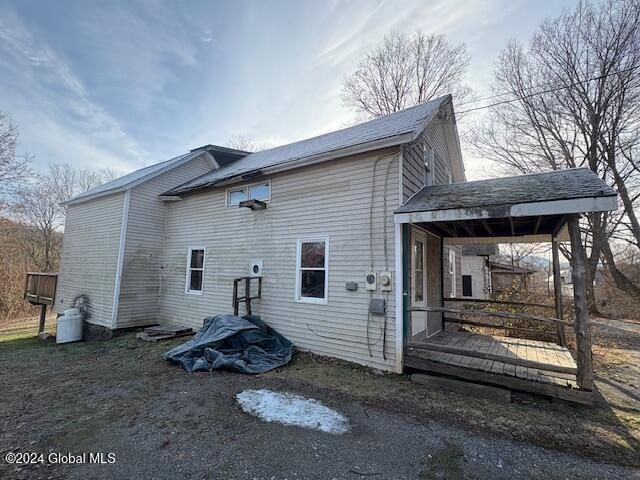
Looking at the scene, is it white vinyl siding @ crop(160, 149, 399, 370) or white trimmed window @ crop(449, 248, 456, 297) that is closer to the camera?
white vinyl siding @ crop(160, 149, 399, 370)

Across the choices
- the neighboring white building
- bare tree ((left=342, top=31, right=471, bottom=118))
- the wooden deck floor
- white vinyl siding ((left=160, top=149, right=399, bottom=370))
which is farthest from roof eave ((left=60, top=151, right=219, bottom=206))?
the neighboring white building

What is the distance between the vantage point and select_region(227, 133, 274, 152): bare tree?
960 inches

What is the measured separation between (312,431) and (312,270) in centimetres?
333

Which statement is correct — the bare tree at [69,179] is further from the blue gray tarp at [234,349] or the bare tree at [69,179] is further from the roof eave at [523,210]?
the roof eave at [523,210]

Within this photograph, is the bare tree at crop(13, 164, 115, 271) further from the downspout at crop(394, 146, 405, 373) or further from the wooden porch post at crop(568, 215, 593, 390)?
the wooden porch post at crop(568, 215, 593, 390)

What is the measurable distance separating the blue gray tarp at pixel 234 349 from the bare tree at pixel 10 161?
17.5 metres

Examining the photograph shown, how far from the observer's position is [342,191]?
20.1 ft

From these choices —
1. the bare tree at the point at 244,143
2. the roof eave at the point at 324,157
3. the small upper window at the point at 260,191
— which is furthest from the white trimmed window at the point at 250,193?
the bare tree at the point at 244,143

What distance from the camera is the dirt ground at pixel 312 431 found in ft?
9.13

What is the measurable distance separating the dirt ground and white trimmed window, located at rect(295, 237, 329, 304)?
142 centimetres

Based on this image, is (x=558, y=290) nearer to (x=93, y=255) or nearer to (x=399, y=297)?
(x=399, y=297)

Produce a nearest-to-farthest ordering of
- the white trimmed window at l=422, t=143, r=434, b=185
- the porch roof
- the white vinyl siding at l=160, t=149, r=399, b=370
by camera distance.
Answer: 1. the porch roof
2. the white vinyl siding at l=160, t=149, r=399, b=370
3. the white trimmed window at l=422, t=143, r=434, b=185

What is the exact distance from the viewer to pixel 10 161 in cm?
1561

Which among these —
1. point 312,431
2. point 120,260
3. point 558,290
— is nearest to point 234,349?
point 312,431
